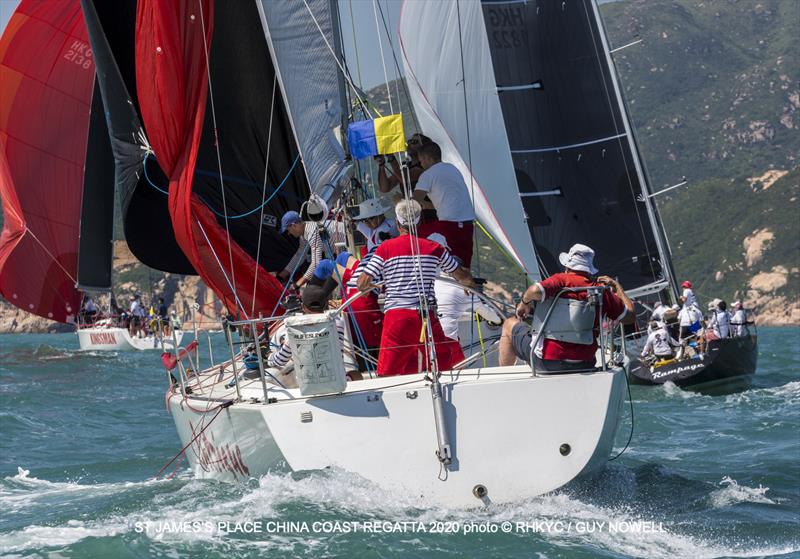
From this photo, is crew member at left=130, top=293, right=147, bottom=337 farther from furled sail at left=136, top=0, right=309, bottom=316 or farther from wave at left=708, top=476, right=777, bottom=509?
wave at left=708, top=476, right=777, bottom=509

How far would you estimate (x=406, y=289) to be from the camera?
22.5ft

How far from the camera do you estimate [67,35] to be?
20.7 meters

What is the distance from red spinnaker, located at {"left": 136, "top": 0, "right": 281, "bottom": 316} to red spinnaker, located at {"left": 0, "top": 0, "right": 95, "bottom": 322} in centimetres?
1315

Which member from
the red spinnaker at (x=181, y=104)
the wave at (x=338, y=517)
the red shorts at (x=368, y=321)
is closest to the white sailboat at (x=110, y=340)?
the red spinnaker at (x=181, y=104)

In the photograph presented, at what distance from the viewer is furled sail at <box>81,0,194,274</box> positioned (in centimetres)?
931

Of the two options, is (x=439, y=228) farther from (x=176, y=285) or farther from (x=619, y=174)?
(x=176, y=285)

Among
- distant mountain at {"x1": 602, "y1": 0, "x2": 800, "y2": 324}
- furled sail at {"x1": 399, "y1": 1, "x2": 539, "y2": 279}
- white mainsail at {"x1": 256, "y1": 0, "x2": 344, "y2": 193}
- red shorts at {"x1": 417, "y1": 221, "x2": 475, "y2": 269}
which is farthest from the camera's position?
distant mountain at {"x1": 602, "y1": 0, "x2": 800, "y2": 324}

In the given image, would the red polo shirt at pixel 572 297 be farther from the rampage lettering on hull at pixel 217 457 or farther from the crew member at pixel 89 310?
the crew member at pixel 89 310

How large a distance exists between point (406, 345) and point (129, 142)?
3636mm

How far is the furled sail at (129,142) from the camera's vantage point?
9.31 m

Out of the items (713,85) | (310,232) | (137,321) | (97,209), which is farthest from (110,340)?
(713,85)

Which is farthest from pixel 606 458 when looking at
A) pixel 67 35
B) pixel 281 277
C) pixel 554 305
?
pixel 67 35

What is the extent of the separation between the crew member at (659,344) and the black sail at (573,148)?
1226 millimetres

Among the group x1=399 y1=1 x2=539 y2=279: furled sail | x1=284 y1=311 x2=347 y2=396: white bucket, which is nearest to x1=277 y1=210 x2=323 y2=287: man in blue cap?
x1=284 y1=311 x2=347 y2=396: white bucket
